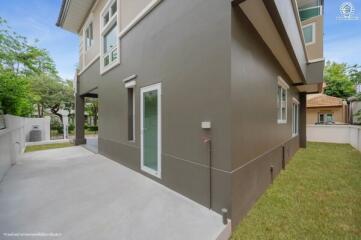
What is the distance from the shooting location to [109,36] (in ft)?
22.6

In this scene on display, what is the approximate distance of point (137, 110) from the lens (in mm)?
4852

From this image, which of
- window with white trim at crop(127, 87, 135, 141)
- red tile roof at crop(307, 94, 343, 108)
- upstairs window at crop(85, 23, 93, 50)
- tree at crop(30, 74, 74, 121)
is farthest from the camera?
tree at crop(30, 74, 74, 121)

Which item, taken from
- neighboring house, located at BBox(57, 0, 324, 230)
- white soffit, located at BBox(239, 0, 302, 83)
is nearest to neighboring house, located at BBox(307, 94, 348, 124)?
neighboring house, located at BBox(57, 0, 324, 230)

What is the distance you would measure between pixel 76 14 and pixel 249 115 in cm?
961

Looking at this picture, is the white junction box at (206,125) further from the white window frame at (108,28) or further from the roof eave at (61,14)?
the roof eave at (61,14)

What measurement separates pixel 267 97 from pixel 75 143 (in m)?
9.62

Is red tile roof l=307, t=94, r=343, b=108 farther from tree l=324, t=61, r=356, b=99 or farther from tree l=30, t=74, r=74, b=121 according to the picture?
tree l=30, t=74, r=74, b=121

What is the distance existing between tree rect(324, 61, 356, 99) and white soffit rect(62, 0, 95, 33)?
28.4 meters

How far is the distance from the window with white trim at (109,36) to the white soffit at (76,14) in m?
1.67

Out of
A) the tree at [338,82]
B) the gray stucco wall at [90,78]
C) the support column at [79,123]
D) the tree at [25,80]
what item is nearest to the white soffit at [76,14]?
the gray stucco wall at [90,78]

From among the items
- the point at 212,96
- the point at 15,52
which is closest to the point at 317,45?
the point at 212,96

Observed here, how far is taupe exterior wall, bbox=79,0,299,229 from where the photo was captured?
268 cm

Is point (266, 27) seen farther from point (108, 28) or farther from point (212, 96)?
point (108, 28)

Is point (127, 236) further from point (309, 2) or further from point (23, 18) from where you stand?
point (23, 18)
